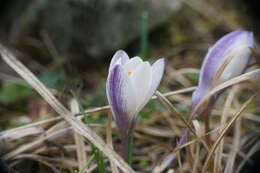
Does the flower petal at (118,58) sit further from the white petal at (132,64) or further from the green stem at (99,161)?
the green stem at (99,161)

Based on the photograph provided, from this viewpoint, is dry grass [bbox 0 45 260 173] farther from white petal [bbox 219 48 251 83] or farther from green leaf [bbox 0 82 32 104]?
green leaf [bbox 0 82 32 104]

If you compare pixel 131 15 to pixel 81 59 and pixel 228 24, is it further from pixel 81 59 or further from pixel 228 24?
pixel 228 24

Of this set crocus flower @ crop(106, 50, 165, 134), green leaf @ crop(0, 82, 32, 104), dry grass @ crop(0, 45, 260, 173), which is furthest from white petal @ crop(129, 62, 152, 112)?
green leaf @ crop(0, 82, 32, 104)

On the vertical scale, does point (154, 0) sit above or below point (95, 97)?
above

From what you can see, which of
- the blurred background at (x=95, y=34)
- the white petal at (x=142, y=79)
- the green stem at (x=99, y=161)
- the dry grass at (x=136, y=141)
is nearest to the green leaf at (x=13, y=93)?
the blurred background at (x=95, y=34)

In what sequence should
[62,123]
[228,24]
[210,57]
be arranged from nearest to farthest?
[210,57] < [62,123] < [228,24]

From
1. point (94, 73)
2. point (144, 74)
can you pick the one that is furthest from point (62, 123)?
point (94, 73)
